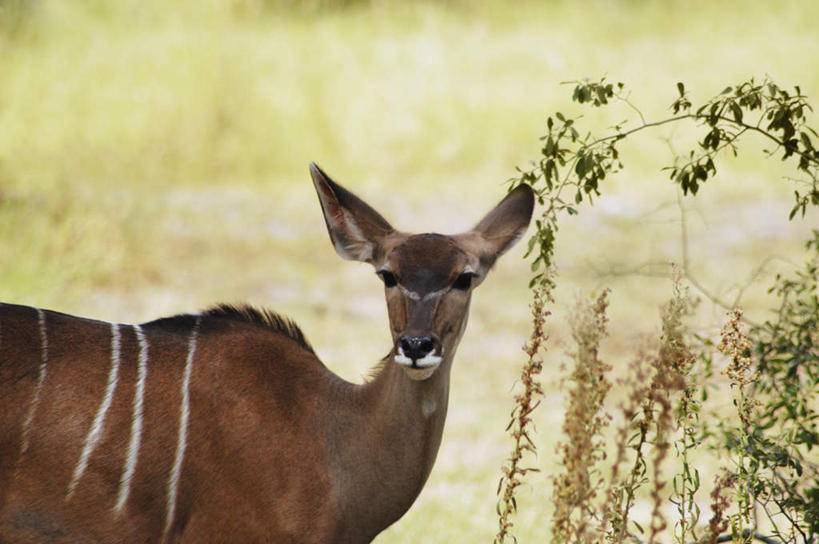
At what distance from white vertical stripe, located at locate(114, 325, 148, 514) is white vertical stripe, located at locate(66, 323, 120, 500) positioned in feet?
0.25

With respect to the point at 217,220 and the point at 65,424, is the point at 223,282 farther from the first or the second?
the point at 65,424

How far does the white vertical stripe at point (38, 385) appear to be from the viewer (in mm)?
3895

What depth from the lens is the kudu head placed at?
396cm

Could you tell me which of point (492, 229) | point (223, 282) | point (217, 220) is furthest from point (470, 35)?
point (492, 229)

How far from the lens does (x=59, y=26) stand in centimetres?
1622

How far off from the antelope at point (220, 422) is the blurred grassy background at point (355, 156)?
2306 mm

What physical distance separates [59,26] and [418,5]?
494 cm

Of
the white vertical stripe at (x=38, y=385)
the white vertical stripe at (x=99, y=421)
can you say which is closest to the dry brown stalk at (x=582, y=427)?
the white vertical stripe at (x=99, y=421)

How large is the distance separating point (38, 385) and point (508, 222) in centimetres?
173

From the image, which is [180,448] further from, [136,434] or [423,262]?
[423,262]

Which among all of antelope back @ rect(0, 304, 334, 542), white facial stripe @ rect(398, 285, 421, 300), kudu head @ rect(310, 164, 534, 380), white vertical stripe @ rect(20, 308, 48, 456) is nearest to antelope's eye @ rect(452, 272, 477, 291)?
kudu head @ rect(310, 164, 534, 380)

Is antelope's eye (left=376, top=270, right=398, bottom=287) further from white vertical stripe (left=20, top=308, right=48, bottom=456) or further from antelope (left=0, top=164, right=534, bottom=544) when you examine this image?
white vertical stripe (left=20, top=308, right=48, bottom=456)

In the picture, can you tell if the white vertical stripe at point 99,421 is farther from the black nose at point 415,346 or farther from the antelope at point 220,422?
the black nose at point 415,346

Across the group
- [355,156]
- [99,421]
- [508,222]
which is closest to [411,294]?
[508,222]
